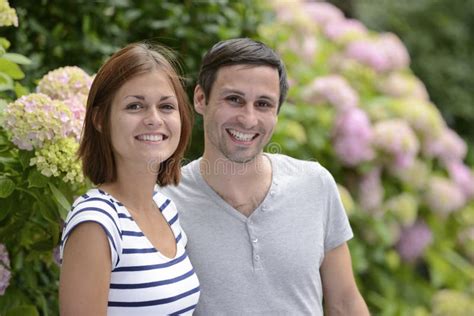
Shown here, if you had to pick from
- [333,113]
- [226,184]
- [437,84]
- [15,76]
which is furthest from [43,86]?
[437,84]

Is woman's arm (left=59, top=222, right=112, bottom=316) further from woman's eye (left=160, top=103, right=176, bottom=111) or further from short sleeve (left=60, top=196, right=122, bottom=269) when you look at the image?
woman's eye (left=160, top=103, right=176, bottom=111)

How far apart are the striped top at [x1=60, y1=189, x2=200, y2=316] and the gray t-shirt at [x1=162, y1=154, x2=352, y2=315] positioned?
275 millimetres

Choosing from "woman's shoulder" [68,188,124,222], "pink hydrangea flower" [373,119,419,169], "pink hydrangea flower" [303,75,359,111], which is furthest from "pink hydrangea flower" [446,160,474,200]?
"woman's shoulder" [68,188,124,222]

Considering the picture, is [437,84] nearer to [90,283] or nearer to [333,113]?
[333,113]

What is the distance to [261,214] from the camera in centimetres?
216

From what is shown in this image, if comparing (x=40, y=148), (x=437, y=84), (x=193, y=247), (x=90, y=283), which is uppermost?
(x=40, y=148)

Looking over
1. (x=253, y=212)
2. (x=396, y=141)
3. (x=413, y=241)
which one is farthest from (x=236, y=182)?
(x=413, y=241)

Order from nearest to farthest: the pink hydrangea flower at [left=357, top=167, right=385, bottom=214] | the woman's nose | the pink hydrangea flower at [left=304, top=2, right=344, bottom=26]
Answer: the woman's nose < the pink hydrangea flower at [left=357, top=167, right=385, bottom=214] < the pink hydrangea flower at [left=304, top=2, right=344, bottom=26]

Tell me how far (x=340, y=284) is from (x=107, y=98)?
907 mm

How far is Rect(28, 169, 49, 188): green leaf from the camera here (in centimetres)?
201

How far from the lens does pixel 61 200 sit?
202cm

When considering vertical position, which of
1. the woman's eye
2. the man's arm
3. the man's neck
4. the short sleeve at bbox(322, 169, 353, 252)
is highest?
the woman's eye

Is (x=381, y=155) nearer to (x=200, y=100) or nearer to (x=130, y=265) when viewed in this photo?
(x=200, y=100)

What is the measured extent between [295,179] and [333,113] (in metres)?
1.84
